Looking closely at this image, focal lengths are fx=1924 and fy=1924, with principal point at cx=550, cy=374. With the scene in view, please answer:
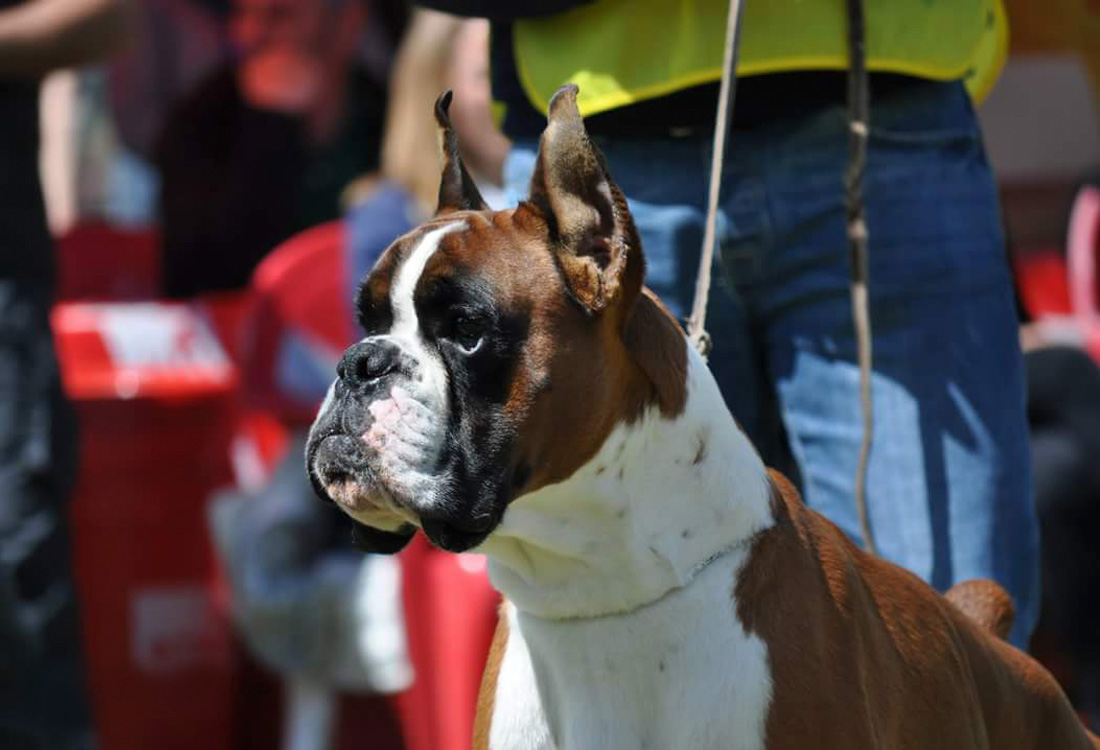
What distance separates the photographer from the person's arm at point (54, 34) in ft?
13.9

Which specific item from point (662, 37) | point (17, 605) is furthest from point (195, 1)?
point (662, 37)

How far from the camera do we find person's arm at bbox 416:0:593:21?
3102 mm

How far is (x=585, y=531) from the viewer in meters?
2.71

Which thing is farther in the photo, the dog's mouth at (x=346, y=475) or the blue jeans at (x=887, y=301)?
the blue jeans at (x=887, y=301)

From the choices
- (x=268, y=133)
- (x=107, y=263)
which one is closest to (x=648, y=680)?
(x=107, y=263)

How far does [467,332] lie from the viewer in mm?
Answer: 2559

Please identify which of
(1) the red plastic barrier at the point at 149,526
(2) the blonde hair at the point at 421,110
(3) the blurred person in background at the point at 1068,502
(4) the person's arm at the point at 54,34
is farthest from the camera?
(1) the red plastic barrier at the point at 149,526

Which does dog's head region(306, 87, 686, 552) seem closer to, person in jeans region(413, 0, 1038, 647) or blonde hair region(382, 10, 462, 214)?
person in jeans region(413, 0, 1038, 647)

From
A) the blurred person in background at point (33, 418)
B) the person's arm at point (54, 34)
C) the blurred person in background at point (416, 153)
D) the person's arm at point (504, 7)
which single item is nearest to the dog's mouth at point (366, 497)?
the person's arm at point (504, 7)

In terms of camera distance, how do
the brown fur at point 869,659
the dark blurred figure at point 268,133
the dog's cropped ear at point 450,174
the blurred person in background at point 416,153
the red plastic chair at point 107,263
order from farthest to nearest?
the dark blurred figure at point 268,133, the red plastic chair at point 107,263, the blurred person in background at point 416,153, the dog's cropped ear at point 450,174, the brown fur at point 869,659

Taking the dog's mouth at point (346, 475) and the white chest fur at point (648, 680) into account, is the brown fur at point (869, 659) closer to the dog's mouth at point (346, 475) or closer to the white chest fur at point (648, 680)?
the white chest fur at point (648, 680)

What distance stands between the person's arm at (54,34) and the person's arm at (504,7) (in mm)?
1383

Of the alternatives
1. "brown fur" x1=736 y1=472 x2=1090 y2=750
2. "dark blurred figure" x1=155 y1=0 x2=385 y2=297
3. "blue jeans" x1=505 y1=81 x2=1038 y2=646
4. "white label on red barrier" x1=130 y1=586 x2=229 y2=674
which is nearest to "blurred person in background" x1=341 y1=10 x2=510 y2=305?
"white label on red barrier" x1=130 y1=586 x2=229 y2=674

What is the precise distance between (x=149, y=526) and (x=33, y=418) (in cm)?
164
